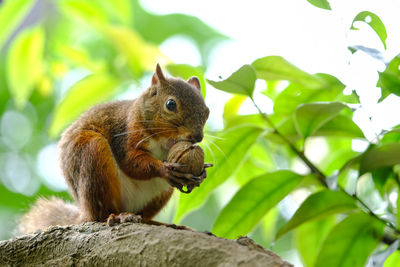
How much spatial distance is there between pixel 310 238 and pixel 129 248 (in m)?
0.90

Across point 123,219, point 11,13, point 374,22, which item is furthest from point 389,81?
point 11,13

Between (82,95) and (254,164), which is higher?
(82,95)

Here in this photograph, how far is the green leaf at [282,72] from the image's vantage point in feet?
5.00

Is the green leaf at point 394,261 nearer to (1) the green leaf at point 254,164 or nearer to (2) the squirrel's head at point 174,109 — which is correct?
(1) the green leaf at point 254,164

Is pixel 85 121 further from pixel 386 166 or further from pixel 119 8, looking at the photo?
pixel 386 166

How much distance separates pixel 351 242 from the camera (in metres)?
1.53

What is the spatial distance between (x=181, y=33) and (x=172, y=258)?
23.4ft

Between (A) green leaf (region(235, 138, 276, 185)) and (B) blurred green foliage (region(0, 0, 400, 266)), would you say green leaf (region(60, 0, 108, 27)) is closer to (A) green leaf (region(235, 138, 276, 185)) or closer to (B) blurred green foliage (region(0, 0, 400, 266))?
(B) blurred green foliage (region(0, 0, 400, 266))

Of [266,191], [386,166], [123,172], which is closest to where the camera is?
[386,166]

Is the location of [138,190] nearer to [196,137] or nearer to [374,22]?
[196,137]

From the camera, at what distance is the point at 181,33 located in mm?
7953

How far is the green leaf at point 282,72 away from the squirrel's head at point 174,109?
1.18ft

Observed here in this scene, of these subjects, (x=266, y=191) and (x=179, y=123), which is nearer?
(x=266, y=191)

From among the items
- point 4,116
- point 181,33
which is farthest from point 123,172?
point 181,33
